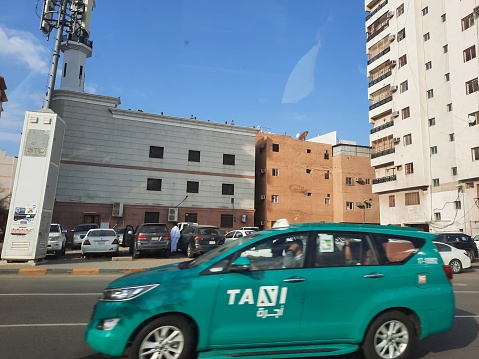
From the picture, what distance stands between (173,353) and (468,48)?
35827 mm

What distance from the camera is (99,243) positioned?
17141mm

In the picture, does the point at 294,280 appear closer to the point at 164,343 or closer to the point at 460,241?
the point at 164,343

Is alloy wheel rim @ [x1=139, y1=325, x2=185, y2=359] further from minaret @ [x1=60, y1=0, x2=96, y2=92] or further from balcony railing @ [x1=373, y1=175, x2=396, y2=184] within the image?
minaret @ [x1=60, y1=0, x2=96, y2=92]

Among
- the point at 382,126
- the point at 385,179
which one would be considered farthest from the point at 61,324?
the point at 382,126

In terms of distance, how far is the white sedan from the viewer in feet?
55.5

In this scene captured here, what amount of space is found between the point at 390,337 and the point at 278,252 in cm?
168

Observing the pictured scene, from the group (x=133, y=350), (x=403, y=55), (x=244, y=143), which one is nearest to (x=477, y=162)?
(x=403, y=55)

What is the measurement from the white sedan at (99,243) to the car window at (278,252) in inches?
584

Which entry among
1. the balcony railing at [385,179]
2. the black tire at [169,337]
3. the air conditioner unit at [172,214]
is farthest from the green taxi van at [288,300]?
the balcony railing at [385,179]

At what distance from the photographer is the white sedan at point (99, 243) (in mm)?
16906

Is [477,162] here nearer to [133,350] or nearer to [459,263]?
[459,263]

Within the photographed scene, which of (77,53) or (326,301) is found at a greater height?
(77,53)

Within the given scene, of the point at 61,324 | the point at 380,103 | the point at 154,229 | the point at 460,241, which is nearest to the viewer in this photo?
the point at 61,324

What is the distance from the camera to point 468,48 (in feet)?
98.8
